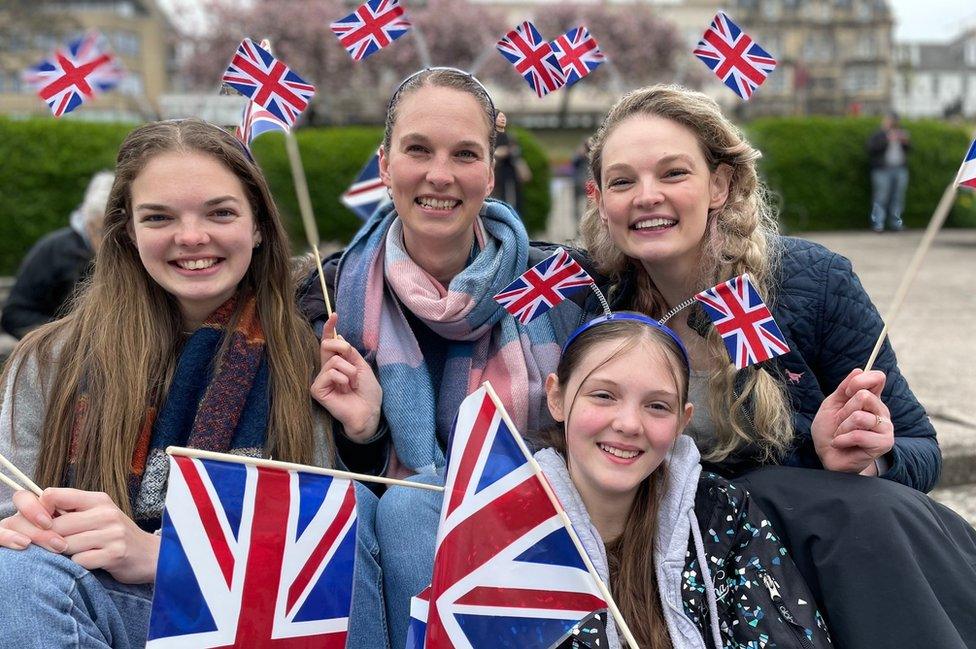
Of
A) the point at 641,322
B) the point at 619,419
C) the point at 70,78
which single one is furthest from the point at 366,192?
the point at 619,419

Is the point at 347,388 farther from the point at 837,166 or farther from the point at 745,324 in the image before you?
the point at 837,166

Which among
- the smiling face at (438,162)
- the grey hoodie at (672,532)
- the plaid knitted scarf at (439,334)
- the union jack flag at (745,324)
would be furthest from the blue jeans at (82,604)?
the union jack flag at (745,324)

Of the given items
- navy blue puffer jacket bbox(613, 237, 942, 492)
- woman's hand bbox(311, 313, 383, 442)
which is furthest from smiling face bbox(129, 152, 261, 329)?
navy blue puffer jacket bbox(613, 237, 942, 492)

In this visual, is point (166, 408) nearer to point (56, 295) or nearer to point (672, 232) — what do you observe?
point (672, 232)

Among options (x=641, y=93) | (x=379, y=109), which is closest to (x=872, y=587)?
(x=641, y=93)

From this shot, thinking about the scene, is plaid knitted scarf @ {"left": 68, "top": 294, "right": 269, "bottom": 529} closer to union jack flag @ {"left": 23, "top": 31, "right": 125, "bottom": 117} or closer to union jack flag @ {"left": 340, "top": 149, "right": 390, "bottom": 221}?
union jack flag @ {"left": 23, "top": 31, "right": 125, "bottom": 117}

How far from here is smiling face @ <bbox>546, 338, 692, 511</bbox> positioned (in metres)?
2.27

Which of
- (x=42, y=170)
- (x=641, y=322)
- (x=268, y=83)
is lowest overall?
(x=641, y=322)

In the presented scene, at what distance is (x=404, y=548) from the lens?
7.83 feet

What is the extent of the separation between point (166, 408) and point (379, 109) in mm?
41198

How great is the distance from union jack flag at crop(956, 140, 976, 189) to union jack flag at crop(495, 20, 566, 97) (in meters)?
1.20

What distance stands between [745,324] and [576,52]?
117 centimetres

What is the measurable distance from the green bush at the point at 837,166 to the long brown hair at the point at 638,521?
16252 millimetres

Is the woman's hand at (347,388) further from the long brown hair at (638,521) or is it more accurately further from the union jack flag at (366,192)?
the union jack flag at (366,192)
